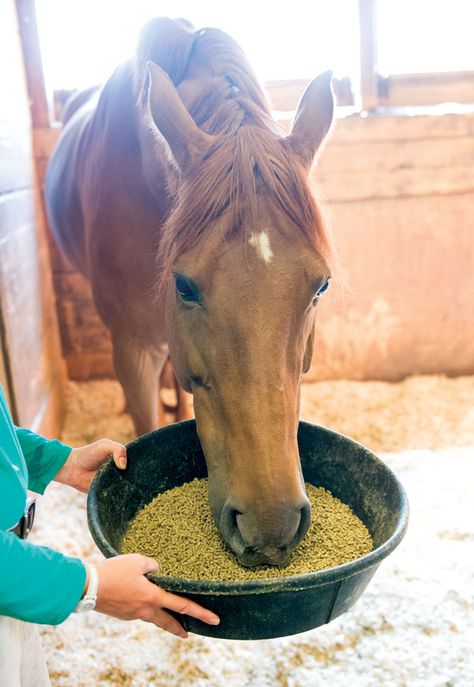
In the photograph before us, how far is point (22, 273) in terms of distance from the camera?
2.75 m

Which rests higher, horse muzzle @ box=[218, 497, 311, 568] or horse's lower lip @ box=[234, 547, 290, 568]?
horse muzzle @ box=[218, 497, 311, 568]

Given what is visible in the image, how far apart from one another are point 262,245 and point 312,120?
425 mm

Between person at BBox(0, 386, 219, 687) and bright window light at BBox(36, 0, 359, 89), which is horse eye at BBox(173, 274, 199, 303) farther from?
bright window light at BBox(36, 0, 359, 89)

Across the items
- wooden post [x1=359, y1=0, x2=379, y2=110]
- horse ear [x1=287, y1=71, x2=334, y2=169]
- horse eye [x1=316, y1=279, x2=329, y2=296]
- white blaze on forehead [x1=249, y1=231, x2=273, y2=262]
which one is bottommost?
horse eye [x1=316, y1=279, x2=329, y2=296]

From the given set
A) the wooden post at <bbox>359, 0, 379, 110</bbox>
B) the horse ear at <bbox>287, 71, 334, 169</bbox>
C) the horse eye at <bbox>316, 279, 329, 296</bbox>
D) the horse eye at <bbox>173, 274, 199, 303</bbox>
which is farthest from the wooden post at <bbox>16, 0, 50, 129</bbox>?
the horse eye at <bbox>316, 279, 329, 296</bbox>

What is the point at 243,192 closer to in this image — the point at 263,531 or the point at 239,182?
the point at 239,182

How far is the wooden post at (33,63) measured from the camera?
9.94ft

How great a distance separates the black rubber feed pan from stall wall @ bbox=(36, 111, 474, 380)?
1.84 metres

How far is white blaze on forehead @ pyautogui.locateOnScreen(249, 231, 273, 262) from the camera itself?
3.88ft

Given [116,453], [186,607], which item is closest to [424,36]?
[116,453]

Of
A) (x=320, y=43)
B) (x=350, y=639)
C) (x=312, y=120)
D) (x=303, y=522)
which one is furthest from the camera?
(x=320, y=43)

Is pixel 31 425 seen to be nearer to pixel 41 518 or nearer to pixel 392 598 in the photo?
pixel 41 518

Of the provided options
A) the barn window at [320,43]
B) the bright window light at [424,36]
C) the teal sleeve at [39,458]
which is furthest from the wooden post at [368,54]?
the teal sleeve at [39,458]

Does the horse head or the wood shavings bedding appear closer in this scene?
the horse head
